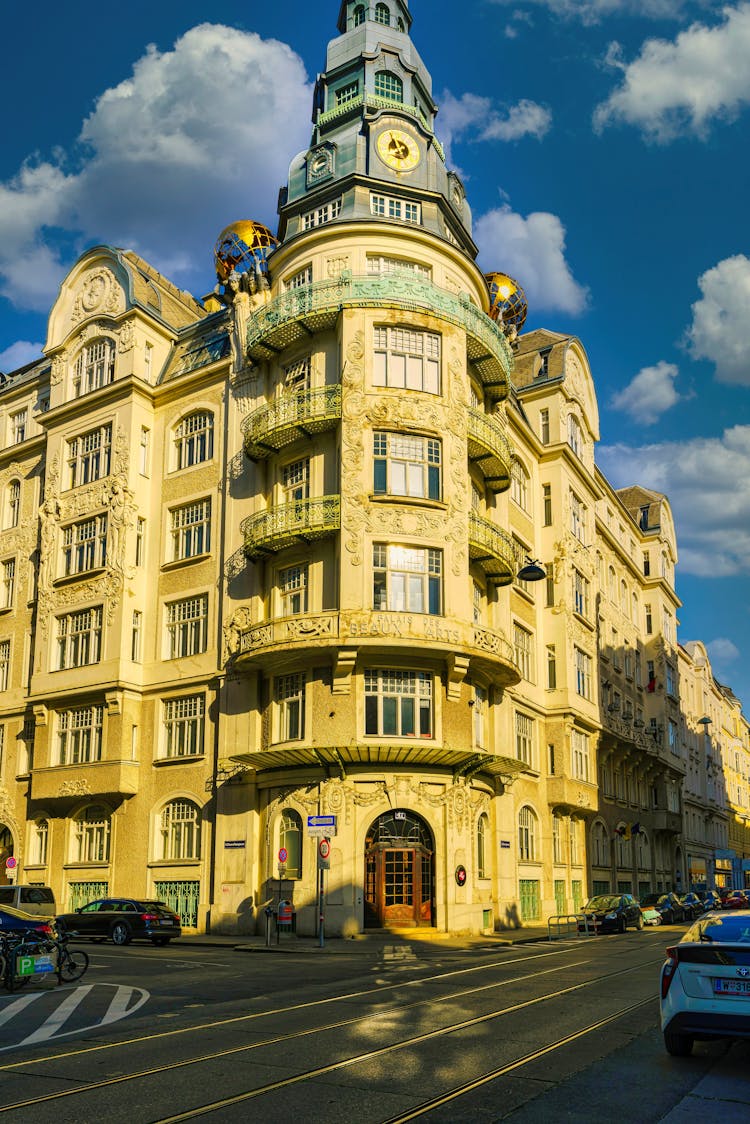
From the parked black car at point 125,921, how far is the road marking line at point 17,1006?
46.6 feet

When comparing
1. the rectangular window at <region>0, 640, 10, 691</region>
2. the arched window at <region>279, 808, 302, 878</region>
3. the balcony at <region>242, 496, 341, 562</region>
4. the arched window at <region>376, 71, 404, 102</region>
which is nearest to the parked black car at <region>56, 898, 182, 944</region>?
the arched window at <region>279, 808, 302, 878</region>

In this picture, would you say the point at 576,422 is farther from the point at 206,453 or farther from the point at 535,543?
the point at 206,453

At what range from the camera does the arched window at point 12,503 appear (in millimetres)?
48156

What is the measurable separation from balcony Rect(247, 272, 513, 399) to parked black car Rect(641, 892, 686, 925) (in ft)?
76.2

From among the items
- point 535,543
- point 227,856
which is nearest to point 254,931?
point 227,856

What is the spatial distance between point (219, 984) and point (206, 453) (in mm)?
24921

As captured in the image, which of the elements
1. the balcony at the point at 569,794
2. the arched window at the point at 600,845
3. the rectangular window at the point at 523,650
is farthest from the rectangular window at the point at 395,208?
the arched window at the point at 600,845

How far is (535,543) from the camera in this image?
151ft

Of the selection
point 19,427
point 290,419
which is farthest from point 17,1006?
point 19,427

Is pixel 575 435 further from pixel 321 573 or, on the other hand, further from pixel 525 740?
pixel 321 573

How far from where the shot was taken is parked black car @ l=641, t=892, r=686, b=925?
145 feet

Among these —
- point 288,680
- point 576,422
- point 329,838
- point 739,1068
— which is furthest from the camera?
point 576,422

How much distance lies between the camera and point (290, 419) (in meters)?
35.1

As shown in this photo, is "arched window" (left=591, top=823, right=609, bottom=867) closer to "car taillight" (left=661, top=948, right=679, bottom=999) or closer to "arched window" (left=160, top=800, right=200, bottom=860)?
"arched window" (left=160, top=800, right=200, bottom=860)
